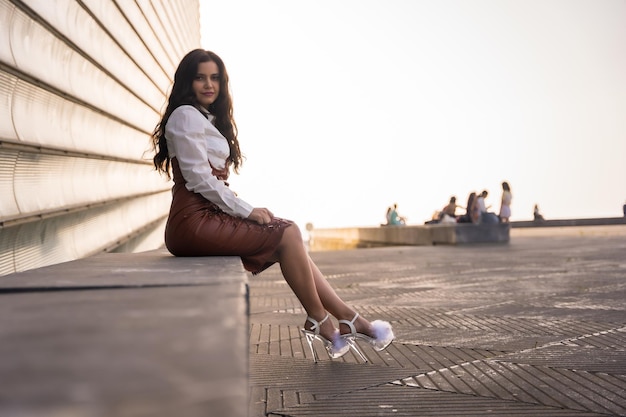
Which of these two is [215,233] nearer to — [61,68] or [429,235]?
[61,68]

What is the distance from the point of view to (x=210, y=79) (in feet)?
13.5

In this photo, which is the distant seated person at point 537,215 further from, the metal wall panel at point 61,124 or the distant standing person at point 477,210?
the metal wall panel at point 61,124

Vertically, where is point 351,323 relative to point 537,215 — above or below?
below

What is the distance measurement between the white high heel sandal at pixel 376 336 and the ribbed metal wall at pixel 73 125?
198 centimetres

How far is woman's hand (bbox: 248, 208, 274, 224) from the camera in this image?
12.1ft

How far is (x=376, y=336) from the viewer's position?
3.81 m

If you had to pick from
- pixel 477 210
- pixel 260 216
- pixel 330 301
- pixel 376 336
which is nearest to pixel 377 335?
pixel 376 336

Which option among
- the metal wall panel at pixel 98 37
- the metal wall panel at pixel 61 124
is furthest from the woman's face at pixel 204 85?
the metal wall panel at pixel 98 37

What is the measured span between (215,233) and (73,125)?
528 centimetres

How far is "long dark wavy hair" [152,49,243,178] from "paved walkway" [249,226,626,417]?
117 centimetres

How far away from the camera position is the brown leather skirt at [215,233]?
3.65 meters

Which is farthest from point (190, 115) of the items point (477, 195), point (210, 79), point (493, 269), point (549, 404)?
point (477, 195)

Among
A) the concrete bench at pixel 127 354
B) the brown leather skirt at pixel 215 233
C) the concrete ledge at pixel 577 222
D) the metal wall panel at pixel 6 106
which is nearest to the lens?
the concrete bench at pixel 127 354

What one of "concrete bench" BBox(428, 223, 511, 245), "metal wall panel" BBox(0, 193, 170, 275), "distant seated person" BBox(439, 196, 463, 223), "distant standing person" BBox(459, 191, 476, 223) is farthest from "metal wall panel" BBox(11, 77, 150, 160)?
"distant seated person" BBox(439, 196, 463, 223)
